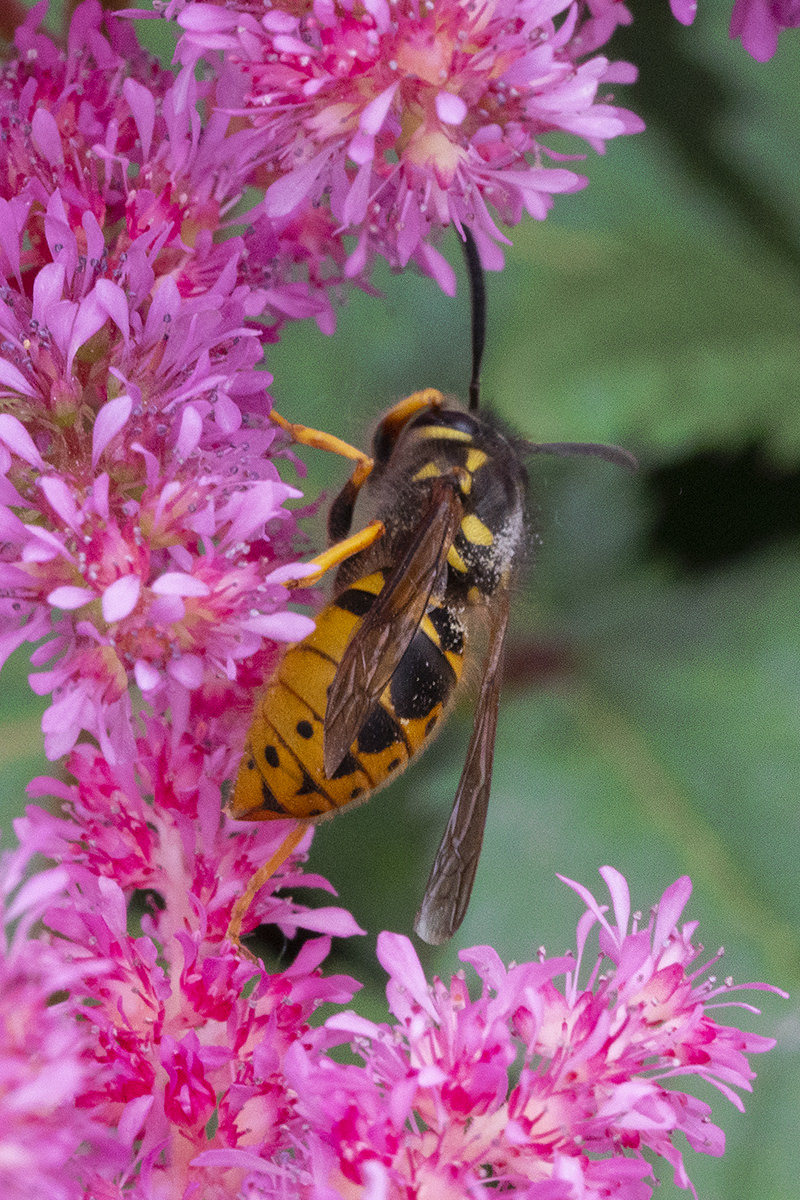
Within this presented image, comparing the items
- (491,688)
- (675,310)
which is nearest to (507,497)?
(491,688)

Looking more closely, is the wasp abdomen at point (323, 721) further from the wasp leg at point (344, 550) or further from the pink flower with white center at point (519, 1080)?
the pink flower with white center at point (519, 1080)

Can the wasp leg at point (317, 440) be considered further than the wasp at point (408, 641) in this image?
Yes

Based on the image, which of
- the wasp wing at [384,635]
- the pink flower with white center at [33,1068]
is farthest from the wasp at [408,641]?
the pink flower with white center at [33,1068]

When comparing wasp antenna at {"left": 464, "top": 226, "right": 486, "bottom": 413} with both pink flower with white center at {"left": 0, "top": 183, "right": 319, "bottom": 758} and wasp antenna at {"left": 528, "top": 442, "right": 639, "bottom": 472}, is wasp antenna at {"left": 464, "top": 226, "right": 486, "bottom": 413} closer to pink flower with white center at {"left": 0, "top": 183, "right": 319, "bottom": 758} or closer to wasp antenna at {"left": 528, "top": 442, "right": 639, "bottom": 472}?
wasp antenna at {"left": 528, "top": 442, "right": 639, "bottom": 472}

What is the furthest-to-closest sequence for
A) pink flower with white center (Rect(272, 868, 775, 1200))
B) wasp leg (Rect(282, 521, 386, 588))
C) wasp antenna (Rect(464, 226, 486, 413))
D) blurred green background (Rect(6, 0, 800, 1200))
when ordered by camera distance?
blurred green background (Rect(6, 0, 800, 1200))
wasp antenna (Rect(464, 226, 486, 413))
wasp leg (Rect(282, 521, 386, 588))
pink flower with white center (Rect(272, 868, 775, 1200))

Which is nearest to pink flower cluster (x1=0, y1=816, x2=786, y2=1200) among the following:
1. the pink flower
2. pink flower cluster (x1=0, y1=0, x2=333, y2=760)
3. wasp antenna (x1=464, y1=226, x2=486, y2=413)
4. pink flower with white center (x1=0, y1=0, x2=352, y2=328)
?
pink flower cluster (x1=0, y1=0, x2=333, y2=760)

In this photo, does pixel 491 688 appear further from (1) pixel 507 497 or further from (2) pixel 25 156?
(2) pixel 25 156
